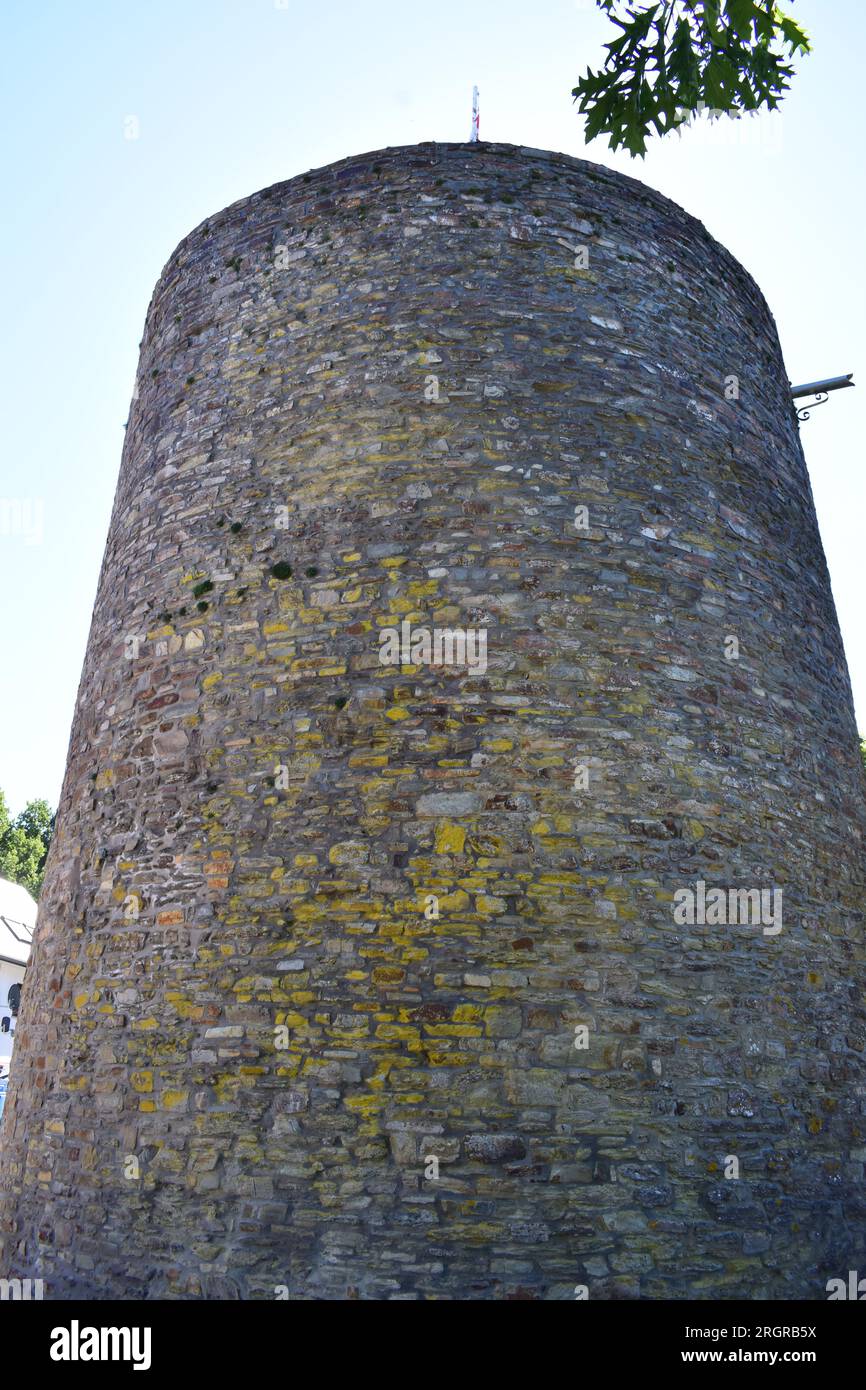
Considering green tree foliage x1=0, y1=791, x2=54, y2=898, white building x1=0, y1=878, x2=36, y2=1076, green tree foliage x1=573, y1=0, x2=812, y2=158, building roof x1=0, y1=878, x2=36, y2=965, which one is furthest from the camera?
green tree foliage x1=0, y1=791, x2=54, y2=898

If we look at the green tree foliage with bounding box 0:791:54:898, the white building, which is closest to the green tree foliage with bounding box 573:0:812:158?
the white building

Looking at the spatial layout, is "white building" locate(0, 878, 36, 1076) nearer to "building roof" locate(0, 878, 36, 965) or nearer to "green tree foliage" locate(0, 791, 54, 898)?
"building roof" locate(0, 878, 36, 965)

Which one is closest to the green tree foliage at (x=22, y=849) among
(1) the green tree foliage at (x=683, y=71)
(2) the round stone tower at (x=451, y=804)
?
(2) the round stone tower at (x=451, y=804)

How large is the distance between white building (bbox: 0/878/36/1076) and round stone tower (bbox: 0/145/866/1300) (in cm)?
2149

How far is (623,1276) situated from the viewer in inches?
204

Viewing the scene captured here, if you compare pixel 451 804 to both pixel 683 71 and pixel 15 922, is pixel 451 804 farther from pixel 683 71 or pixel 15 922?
pixel 15 922

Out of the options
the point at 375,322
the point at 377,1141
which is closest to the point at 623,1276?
the point at 377,1141

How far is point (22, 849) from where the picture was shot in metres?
44.4

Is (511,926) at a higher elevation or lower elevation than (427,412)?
lower

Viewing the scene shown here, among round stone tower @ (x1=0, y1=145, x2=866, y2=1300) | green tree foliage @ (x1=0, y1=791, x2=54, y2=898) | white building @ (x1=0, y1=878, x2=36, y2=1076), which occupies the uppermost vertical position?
green tree foliage @ (x1=0, y1=791, x2=54, y2=898)

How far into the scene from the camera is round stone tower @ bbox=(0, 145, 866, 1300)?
542cm

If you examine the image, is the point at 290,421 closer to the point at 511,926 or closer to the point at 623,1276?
the point at 511,926
